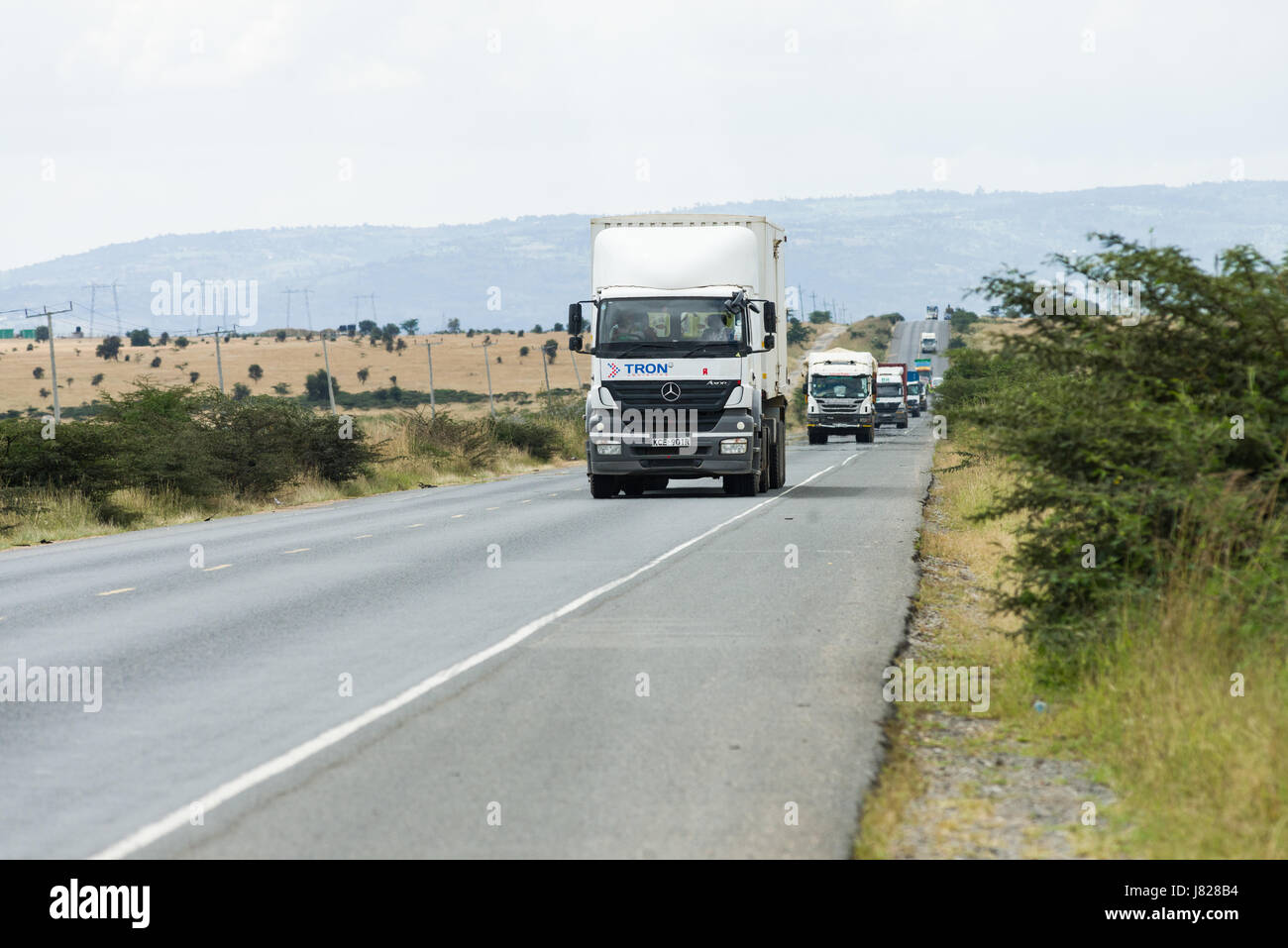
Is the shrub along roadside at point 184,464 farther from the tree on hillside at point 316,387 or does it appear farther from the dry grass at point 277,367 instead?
the tree on hillside at point 316,387

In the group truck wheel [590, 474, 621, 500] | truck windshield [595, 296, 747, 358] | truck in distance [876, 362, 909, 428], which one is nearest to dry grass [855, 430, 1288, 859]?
truck windshield [595, 296, 747, 358]

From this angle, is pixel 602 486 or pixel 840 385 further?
pixel 840 385

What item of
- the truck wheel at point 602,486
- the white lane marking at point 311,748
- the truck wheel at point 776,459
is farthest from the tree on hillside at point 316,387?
the white lane marking at point 311,748

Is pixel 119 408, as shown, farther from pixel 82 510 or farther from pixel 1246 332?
pixel 1246 332

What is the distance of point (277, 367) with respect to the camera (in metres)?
127

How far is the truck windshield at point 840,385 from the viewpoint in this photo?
58.4 metres

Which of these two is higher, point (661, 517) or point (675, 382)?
point (675, 382)

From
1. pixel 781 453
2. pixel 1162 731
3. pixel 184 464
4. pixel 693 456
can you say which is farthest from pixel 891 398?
pixel 1162 731

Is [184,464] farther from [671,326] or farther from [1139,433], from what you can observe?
[1139,433]

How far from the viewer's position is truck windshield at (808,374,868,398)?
192 ft

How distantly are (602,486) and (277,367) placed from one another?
345 feet
